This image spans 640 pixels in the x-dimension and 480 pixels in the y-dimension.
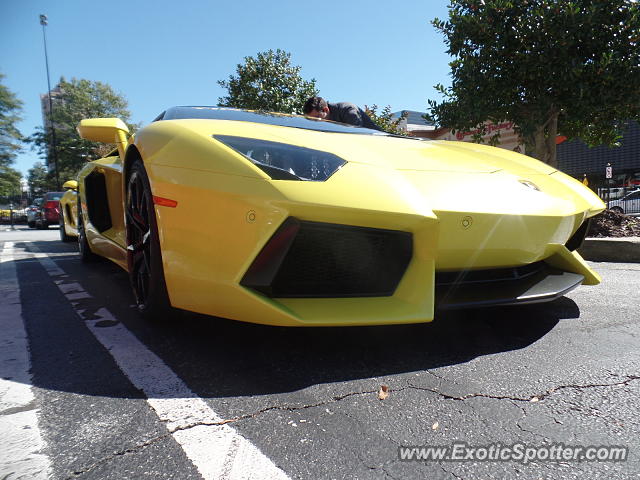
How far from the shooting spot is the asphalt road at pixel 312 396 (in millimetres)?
992

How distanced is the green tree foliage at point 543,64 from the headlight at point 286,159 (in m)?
4.92

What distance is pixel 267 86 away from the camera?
12.1 m

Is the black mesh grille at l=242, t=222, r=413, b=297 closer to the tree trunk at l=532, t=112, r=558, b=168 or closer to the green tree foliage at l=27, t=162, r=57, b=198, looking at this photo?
the tree trunk at l=532, t=112, r=558, b=168

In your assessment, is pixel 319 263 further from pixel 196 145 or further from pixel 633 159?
pixel 633 159

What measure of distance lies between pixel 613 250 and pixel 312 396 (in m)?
4.45

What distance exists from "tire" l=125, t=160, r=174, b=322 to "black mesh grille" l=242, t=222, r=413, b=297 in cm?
54

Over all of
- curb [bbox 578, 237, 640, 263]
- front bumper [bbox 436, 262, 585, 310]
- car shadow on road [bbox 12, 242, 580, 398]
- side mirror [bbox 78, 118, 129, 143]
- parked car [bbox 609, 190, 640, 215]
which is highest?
side mirror [bbox 78, 118, 129, 143]

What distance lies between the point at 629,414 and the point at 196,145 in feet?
5.41

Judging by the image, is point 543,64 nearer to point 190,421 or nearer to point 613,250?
point 613,250

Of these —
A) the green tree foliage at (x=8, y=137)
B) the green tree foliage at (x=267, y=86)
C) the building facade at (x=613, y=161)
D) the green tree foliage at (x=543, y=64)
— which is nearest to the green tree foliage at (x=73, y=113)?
the green tree foliage at (x=8, y=137)

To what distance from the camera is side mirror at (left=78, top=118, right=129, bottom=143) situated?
2551mm

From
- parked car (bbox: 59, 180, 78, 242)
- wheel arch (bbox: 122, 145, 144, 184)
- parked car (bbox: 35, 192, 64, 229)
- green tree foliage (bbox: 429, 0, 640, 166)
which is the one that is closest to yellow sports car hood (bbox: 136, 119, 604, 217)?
wheel arch (bbox: 122, 145, 144, 184)

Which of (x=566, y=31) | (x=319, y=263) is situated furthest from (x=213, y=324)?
(x=566, y=31)

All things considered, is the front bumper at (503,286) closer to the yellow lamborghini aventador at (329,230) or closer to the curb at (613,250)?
the yellow lamborghini aventador at (329,230)
